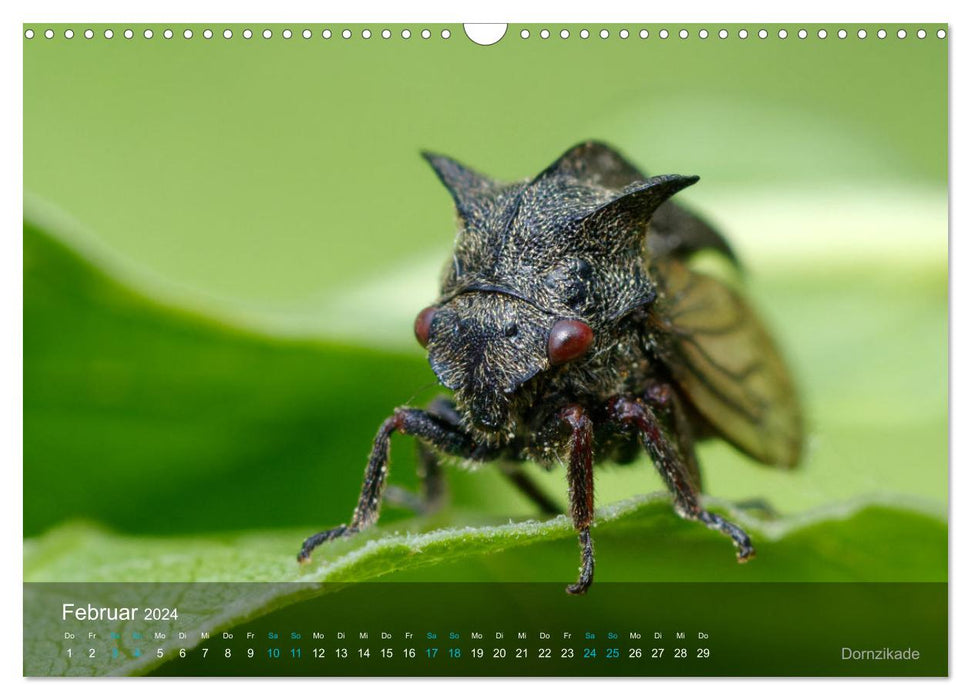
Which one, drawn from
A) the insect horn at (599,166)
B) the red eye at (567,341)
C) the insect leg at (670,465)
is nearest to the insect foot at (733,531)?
the insect leg at (670,465)

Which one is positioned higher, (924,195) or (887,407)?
(924,195)

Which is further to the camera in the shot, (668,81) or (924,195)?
(924,195)

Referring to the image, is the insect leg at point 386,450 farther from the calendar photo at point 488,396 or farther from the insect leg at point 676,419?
the insect leg at point 676,419

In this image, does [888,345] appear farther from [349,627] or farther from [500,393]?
[349,627]

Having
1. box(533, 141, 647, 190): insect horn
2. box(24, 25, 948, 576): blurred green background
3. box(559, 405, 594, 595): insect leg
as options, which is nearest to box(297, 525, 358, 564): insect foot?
box(24, 25, 948, 576): blurred green background

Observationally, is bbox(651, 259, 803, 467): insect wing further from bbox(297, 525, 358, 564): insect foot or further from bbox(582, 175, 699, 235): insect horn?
bbox(297, 525, 358, 564): insect foot
